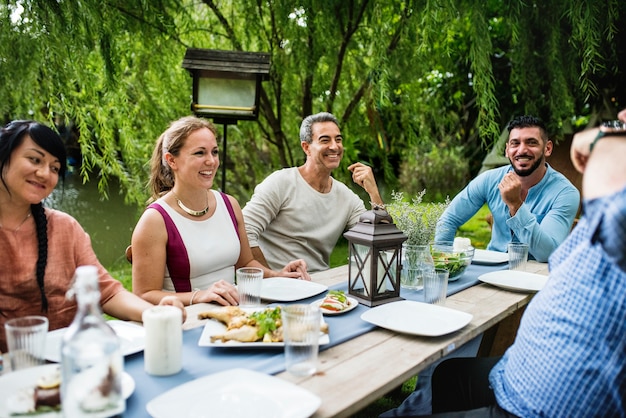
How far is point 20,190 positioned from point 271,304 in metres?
0.97

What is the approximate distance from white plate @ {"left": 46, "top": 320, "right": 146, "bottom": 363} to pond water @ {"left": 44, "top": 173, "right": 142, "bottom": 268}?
17.9 ft

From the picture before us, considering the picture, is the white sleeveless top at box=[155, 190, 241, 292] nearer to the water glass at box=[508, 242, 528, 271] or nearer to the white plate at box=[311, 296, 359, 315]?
the white plate at box=[311, 296, 359, 315]

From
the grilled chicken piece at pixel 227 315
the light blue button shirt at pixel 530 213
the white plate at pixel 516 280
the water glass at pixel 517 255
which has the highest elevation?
the light blue button shirt at pixel 530 213

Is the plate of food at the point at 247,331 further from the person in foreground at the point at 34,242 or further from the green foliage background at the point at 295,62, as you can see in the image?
the green foliage background at the point at 295,62

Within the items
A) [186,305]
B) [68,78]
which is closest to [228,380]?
[186,305]

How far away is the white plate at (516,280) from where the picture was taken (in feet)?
7.02

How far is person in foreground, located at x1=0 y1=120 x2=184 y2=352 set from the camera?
1745mm

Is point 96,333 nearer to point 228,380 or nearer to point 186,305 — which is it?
→ point 228,380

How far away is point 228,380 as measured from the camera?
1245 millimetres

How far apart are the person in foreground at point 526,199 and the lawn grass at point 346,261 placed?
3.19ft

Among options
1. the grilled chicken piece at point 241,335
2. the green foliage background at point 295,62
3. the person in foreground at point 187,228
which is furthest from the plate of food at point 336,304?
the green foliage background at point 295,62

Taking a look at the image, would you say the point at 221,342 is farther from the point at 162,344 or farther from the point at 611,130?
the point at 611,130

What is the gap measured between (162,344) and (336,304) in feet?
2.29

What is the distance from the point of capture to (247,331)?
149 cm
